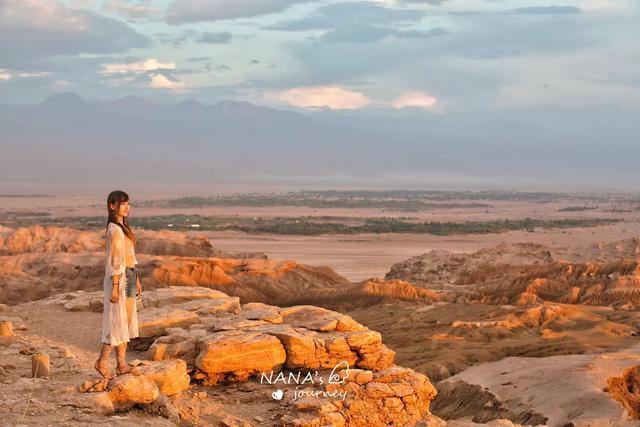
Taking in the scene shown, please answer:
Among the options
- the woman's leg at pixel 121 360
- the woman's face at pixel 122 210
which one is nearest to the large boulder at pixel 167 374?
the woman's leg at pixel 121 360

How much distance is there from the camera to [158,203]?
3957 inches

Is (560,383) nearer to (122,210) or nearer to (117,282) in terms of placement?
(117,282)

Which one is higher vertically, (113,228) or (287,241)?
(113,228)

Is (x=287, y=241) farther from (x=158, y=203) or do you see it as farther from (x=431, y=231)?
(x=158, y=203)

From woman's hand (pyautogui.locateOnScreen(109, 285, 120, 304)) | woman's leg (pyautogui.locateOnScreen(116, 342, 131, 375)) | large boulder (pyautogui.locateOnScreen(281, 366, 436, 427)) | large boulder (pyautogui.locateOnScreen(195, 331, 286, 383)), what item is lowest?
large boulder (pyautogui.locateOnScreen(281, 366, 436, 427))

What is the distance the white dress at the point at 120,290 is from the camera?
27.0ft

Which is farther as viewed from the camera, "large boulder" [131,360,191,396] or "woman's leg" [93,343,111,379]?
"large boulder" [131,360,191,396]

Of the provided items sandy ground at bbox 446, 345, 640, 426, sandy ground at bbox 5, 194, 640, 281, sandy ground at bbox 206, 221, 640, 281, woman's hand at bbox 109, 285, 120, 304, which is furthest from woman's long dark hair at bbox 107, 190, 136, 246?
sandy ground at bbox 206, 221, 640, 281

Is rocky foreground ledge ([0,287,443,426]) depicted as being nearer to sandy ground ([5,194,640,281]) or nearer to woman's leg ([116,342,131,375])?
woman's leg ([116,342,131,375])

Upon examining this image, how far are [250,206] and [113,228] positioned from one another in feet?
294

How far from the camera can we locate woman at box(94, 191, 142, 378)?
27.0ft

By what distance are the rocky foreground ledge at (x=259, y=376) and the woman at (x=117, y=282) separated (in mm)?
323

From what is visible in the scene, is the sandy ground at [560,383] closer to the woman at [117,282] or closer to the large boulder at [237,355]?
the large boulder at [237,355]

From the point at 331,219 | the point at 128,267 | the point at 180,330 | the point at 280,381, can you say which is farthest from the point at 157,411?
the point at 331,219
